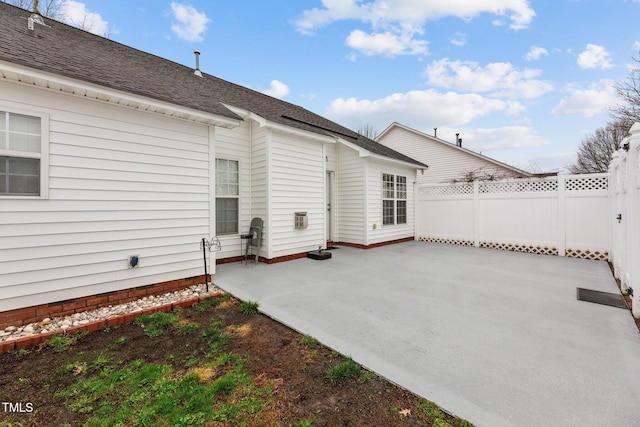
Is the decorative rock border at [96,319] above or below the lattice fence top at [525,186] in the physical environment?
below

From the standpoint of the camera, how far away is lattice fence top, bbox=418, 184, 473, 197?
339 inches

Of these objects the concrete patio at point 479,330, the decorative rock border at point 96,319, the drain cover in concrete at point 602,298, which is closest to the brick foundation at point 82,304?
the decorative rock border at point 96,319

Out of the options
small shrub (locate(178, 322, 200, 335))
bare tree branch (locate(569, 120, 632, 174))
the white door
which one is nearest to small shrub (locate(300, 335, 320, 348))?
small shrub (locate(178, 322, 200, 335))

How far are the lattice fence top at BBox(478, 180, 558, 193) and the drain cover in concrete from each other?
13.4 feet

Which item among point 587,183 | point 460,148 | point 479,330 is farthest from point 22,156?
point 460,148

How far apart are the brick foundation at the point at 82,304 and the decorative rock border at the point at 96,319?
0.07 metres

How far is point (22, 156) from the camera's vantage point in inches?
119

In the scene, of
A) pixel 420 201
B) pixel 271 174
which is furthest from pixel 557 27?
pixel 271 174

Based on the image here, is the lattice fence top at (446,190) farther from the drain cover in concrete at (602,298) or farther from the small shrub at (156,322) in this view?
the small shrub at (156,322)

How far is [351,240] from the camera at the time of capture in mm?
8211

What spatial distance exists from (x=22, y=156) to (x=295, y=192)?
4.39 m

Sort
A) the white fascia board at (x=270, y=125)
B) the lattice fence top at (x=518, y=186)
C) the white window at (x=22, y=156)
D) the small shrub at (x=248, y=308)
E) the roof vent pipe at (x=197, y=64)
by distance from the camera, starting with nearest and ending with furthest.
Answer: the white window at (x=22, y=156), the small shrub at (x=248, y=308), the white fascia board at (x=270, y=125), the lattice fence top at (x=518, y=186), the roof vent pipe at (x=197, y=64)

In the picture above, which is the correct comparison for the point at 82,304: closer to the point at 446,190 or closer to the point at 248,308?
the point at 248,308

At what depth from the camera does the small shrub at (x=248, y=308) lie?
3357mm
